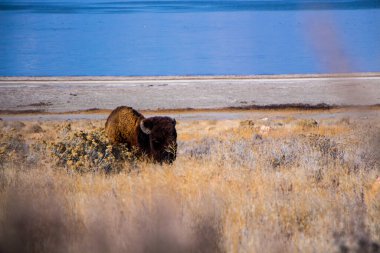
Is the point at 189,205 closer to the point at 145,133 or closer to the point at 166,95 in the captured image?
the point at 145,133

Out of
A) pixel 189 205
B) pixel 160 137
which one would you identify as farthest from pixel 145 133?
pixel 189 205

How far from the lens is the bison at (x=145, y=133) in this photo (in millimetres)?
11319

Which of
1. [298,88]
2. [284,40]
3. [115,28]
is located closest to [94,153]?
[298,88]

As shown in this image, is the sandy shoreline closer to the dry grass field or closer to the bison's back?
the bison's back

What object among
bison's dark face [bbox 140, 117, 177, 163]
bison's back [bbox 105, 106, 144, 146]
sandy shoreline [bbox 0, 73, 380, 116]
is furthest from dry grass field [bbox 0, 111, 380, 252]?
sandy shoreline [bbox 0, 73, 380, 116]

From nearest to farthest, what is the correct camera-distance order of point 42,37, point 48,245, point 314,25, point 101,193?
point 314,25
point 48,245
point 101,193
point 42,37

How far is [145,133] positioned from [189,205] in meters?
5.35

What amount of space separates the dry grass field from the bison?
673 mm

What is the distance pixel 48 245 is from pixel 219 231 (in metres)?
1.39

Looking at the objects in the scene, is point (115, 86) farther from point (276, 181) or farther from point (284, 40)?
point (284, 40)

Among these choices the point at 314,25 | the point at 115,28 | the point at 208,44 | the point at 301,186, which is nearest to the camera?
the point at 314,25

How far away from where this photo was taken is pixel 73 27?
621 feet

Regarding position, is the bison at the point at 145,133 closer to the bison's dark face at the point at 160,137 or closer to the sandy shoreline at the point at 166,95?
the bison's dark face at the point at 160,137

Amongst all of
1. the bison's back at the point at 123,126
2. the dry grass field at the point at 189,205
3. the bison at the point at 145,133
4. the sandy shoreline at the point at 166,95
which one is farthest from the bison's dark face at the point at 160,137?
the sandy shoreline at the point at 166,95
